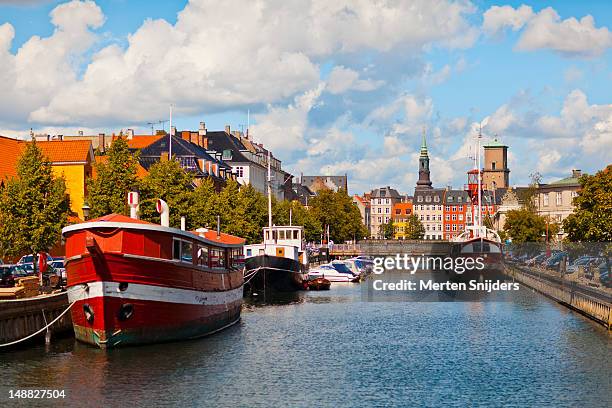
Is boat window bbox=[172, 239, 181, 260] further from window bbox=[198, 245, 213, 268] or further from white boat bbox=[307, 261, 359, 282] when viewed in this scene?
white boat bbox=[307, 261, 359, 282]

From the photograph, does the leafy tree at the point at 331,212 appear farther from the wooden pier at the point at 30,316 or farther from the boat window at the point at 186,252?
the wooden pier at the point at 30,316

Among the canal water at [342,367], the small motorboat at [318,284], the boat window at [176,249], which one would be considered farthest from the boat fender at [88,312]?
the small motorboat at [318,284]

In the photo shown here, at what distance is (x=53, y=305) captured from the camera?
48.5 meters

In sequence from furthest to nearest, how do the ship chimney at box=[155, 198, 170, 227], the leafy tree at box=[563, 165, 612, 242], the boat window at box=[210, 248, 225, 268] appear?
the leafy tree at box=[563, 165, 612, 242], the boat window at box=[210, 248, 225, 268], the ship chimney at box=[155, 198, 170, 227]

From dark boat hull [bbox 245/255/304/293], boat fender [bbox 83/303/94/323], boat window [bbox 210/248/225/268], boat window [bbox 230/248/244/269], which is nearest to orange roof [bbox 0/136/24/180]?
dark boat hull [bbox 245/255/304/293]

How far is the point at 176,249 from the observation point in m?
46.8

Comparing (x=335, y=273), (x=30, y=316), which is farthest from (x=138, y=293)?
(x=335, y=273)

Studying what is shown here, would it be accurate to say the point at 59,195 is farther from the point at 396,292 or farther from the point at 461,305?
the point at 396,292

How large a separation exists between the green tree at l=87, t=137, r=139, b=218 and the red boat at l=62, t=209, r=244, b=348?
96.7 feet

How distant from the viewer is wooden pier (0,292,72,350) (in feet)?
141

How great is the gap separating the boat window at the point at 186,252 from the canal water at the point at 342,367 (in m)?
4.03

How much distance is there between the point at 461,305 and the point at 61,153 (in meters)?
40.4

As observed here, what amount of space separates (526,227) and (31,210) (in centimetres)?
8193

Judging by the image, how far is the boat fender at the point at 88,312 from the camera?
144ft
